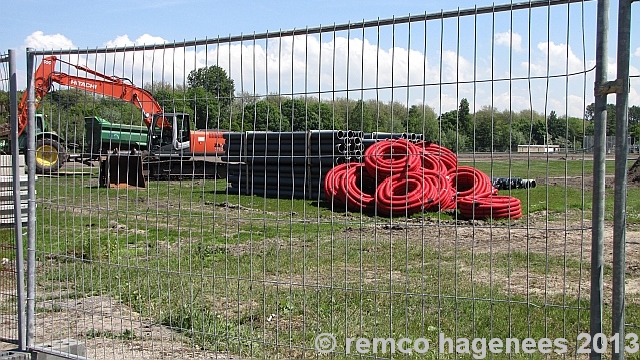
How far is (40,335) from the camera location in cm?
614

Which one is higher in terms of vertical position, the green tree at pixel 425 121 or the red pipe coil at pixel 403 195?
the green tree at pixel 425 121

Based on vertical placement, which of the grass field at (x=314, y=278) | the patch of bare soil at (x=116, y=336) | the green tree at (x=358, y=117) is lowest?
the patch of bare soil at (x=116, y=336)

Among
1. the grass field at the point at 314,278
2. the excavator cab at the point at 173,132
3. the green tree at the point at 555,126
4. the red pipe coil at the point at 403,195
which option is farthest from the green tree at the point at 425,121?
the red pipe coil at the point at 403,195

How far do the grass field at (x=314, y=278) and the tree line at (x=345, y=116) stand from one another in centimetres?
26

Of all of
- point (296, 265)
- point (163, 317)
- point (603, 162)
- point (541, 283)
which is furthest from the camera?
point (296, 265)

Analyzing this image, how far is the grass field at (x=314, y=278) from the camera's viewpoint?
4637mm

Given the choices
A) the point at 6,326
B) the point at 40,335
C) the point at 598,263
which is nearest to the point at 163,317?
the point at 40,335

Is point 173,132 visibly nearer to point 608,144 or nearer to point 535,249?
point 608,144

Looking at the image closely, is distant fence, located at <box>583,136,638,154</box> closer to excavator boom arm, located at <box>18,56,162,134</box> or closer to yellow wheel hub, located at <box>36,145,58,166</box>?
excavator boom arm, located at <box>18,56,162,134</box>

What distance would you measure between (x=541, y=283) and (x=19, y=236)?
5194 millimetres

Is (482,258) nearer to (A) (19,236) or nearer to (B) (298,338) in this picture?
(B) (298,338)

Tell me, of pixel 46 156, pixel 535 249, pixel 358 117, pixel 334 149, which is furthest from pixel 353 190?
pixel 358 117

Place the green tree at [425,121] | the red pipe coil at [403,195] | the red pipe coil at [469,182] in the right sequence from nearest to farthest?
the green tree at [425,121] → the red pipe coil at [469,182] → the red pipe coil at [403,195]

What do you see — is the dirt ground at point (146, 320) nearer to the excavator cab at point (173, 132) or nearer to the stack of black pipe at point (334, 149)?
the stack of black pipe at point (334, 149)
